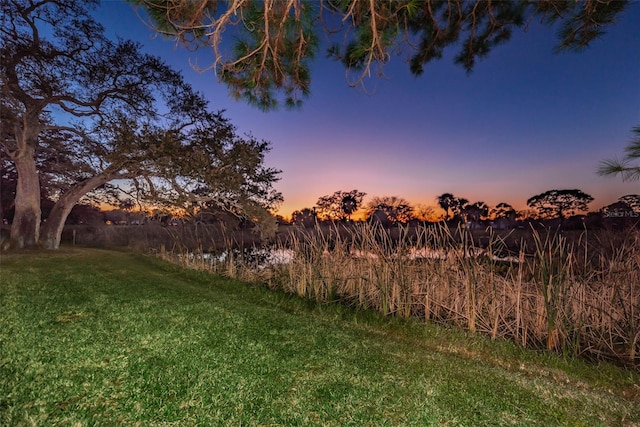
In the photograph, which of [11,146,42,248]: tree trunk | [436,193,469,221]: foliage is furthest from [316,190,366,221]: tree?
[11,146,42,248]: tree trunk

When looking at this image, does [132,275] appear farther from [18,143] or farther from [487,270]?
[18,143]

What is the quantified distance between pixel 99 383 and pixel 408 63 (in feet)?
17.7

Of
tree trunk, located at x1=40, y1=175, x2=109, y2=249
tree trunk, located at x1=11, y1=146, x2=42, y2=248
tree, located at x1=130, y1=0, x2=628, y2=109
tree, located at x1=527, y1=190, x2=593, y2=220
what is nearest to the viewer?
tree, located at x1=130, y1=0, x2=628, y2=109

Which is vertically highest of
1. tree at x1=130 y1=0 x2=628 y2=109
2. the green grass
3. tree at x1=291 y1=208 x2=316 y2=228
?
tree at x1=130 y1=0 x2=628 y2=109

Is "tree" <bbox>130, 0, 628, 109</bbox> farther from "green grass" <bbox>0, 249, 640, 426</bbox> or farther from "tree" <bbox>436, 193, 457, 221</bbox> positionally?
"tree" <bbox>436, 193, 457, 221</bbox>

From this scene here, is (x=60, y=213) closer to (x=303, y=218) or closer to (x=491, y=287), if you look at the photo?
(x=303, y=218)

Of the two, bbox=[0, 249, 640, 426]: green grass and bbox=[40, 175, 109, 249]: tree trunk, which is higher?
bbox=[40, 175, 109, 249]: tree trunk

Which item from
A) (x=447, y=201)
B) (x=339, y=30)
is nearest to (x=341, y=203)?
(x=447, y=201)

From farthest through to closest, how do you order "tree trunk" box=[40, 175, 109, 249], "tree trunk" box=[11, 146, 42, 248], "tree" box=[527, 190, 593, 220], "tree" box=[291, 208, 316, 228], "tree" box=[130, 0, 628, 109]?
"tree" box=[527, 190, 593, 220] < "tree trunk" box=[40, 175, 109, 249] < "tree trunk" box=[11, 146, 42, 248] < "tree" box=[291, 208, 316, 228] < "tree" box=[130, 0, 628, 109]

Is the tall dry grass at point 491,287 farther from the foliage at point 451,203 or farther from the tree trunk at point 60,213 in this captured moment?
the foliage at point 451,203

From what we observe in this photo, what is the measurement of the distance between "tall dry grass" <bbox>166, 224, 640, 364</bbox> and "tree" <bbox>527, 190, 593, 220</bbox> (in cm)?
3637

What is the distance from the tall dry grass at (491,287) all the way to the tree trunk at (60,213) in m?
7.42

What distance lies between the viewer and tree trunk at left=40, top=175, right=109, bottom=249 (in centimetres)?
898

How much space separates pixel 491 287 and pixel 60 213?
11024 millimetres
